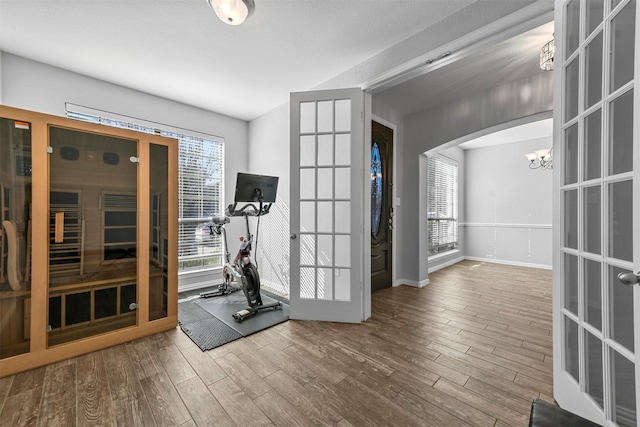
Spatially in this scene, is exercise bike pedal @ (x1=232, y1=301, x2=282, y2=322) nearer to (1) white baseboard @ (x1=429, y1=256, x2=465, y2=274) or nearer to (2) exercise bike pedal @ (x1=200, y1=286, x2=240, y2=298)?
(2) exercise bike pedal @ (x1=200, y1=286, x2=240, y2=298)

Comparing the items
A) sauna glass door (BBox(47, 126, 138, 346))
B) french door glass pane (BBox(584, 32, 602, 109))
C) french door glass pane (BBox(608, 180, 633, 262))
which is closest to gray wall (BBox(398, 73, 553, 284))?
french door glass pane (BBox(584, 32, 602, 109))

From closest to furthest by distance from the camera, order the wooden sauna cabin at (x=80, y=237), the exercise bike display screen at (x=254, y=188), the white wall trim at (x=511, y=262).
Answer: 1. the wooden sauna cabin at (x=80, y=237)
2. the exercise bike display screen at (x=254, y=188)
3. the white wall trim at (x=511, y=262)

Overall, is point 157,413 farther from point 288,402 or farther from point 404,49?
point 404,49

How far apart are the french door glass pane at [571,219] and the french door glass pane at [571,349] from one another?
1.42ft

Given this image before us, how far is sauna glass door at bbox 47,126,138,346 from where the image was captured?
6.40 feet

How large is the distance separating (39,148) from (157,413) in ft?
6.79

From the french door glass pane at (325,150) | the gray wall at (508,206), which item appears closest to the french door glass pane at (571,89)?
the french door glass pane at (325,150)

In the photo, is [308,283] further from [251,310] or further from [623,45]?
[623,45]

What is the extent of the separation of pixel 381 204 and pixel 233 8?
113 inches

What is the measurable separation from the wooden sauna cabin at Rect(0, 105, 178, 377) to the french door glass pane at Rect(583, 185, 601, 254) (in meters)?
3.05

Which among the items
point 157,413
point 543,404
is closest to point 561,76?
point 543,404

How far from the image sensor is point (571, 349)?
1356 millimetres

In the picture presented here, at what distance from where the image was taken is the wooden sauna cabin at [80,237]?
5.93ft

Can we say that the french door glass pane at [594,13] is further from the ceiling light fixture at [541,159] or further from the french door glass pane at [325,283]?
the ceiling light fixture at [541,159]
